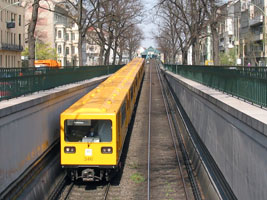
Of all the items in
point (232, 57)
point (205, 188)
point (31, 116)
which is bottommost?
point (205, 188)

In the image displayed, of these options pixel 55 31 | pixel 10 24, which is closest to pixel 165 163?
pixel 10 24

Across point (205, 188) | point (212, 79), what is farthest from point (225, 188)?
point (212, 79)

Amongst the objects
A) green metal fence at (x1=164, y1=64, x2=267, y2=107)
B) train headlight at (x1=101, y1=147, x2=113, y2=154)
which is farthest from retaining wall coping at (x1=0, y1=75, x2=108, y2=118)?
green metal fence at (x1=164, y1=64, x2=267, y2=107)

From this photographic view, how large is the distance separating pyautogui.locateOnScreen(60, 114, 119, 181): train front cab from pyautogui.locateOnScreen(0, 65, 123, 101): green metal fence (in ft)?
6.26

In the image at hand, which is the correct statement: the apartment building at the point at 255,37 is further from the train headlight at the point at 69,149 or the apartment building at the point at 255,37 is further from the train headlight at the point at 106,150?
the train headlight at the point at 69,149

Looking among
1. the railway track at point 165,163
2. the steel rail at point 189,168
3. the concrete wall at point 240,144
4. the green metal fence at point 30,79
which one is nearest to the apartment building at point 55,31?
the railway track at point 165,163

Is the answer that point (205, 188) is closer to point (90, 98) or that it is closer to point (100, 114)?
point (100, 114)

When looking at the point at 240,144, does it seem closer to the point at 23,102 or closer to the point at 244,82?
the point at 244,82

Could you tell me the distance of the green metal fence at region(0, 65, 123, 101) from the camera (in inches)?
547

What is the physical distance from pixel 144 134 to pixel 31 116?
1053 cm

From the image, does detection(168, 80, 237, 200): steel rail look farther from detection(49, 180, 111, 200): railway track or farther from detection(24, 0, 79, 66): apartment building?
detection(24, 0, 79, 66): apartment building

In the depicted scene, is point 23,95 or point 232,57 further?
point 232,57

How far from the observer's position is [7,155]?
11602 millimetres

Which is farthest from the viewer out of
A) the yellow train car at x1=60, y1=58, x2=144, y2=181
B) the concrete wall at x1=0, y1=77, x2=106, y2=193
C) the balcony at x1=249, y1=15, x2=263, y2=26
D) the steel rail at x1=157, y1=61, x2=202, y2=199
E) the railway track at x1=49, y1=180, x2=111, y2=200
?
the balcony at x1=249, y1=15, x2=263, y2=26
